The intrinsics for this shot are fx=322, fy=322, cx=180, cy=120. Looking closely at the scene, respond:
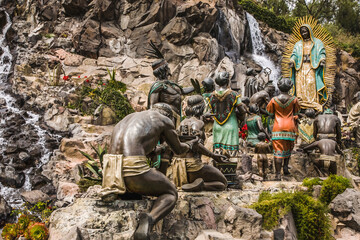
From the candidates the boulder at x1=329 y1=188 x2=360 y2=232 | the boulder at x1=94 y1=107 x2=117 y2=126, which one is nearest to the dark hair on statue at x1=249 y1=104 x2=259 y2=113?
the boulder at x1=329 y1=188 x2=360 y2=232

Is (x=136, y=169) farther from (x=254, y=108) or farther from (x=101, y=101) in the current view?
(x=101, y=101)

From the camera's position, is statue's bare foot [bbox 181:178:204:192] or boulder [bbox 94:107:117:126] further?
boulder [bbox 94:107:117:126]

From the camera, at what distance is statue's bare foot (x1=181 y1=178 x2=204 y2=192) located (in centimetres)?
422

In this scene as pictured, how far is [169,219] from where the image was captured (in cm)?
381

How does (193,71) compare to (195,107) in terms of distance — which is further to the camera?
(193,71)

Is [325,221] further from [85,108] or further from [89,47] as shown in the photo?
[89,47]

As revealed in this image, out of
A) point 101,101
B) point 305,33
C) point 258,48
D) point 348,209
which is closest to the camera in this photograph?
point 348,209

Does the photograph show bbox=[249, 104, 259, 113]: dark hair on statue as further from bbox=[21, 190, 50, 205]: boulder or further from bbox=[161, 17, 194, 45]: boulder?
bbox=[161, 17, 194, 45]: boulder

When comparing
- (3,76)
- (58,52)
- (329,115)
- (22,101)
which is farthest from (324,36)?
(3,76)

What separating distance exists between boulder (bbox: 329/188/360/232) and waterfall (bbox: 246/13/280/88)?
15964mm

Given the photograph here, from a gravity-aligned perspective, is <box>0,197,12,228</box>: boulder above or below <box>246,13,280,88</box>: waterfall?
below

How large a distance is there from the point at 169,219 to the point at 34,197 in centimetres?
506

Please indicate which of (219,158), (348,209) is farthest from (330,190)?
(219,158)

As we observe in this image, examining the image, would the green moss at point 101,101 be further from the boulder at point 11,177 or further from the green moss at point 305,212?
the green moss at point 305,212
